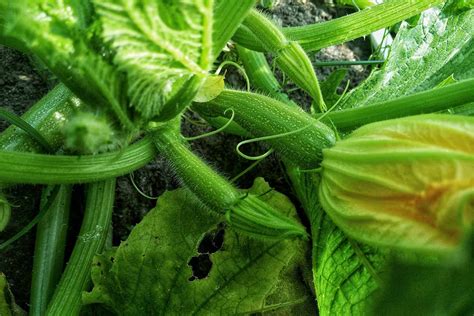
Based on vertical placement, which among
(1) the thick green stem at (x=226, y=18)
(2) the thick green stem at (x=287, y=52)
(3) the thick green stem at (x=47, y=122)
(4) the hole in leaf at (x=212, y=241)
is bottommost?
(4) the hole in leaf at (x=212, y=241)

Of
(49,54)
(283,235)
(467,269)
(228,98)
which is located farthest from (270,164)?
(467,269)

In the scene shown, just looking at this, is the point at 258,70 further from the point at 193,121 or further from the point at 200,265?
the point at 200,265

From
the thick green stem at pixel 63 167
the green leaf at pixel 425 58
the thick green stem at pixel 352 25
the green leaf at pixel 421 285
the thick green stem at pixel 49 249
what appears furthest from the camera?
the green leaf at pixel 425 58

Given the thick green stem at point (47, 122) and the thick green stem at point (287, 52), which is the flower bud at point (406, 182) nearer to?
the thick green stem at point (287, 52)

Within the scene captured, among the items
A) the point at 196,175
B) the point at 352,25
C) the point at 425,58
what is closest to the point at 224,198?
the point at 196,175

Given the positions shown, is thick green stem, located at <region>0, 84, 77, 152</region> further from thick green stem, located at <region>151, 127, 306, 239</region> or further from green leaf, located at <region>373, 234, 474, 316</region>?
green leaf, located at <region>373, 234, 474, 316</region>

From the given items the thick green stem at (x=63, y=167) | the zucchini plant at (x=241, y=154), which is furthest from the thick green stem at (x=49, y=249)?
the thick green stem at (x=63, y=167)
